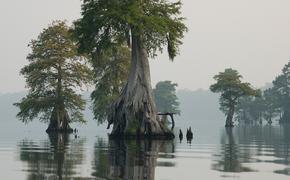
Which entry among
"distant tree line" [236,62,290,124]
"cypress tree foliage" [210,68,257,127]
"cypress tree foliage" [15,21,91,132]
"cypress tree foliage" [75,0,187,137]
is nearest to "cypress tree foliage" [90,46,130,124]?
"cypress tree foliage" [15,21,91,132]

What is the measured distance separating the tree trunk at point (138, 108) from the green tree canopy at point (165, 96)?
127617 millimetres

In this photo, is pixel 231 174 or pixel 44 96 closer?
pixel 231 174

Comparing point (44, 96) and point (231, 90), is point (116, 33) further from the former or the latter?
point (231, 90)

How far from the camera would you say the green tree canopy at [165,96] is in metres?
186

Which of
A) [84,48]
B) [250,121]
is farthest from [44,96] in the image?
[250,121]

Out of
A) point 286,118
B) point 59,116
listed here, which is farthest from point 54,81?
point 286,118

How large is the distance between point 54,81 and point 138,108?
29.2 meters

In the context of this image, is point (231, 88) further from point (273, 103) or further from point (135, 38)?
point (135, 38)

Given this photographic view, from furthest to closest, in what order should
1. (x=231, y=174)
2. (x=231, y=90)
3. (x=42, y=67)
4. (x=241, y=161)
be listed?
(x=231, y=90) → (x=42, y=67) → (x=241, y=161) → (x=231, y=174)

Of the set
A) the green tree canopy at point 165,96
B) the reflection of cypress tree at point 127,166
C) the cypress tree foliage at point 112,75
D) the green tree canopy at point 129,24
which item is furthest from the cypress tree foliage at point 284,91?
the reflection of cypress tree at point 127,166

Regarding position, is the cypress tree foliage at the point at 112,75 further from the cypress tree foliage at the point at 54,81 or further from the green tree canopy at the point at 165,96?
the green tree canopy at the point at 165,96

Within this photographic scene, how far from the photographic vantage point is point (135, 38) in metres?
56.4

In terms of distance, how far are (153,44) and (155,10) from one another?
3757 millimetres

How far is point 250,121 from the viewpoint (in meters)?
177
